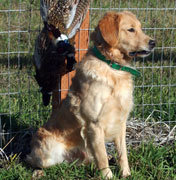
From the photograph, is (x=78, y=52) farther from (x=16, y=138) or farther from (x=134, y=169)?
(x=134, y=169)

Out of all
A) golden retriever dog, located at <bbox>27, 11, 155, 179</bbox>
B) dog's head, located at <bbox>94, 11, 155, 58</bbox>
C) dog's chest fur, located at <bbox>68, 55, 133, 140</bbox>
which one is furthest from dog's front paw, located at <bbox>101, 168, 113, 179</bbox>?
dog's head, located at <bbox>94, 11, 155, 58</bbox>

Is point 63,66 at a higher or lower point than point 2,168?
higher

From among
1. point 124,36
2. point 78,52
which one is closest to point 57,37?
point 78,52

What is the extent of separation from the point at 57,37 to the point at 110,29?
55cm

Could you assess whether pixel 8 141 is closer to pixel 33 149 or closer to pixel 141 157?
pixel 33 149

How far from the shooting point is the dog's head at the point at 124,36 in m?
2.95

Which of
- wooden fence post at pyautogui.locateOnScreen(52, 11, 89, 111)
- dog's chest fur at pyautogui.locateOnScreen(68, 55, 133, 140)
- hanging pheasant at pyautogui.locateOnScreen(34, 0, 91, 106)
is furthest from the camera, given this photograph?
wooden fence post at pyautogui.locateOnScreen(52, 11, 89, 111)

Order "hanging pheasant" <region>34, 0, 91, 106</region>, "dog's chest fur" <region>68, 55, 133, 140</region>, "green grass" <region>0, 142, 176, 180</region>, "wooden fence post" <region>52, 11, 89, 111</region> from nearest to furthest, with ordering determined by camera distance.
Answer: "dog's chest fur" <region>68, 55, 133, 140</region>
"green grass" <region>0, 142, 176, 180</region>
"hanging pheasant" <region>34, 0, 91, 106</region>
"wooden fence post" <region>52, 11, 89, 111</region>

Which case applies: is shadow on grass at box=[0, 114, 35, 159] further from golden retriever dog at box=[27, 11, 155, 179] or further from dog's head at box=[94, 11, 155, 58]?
dog's head at box=[94, 11, 155, 58]

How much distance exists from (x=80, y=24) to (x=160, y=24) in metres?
3.30

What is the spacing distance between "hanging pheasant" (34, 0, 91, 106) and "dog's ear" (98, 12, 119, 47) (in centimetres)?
44

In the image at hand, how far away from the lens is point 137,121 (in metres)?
4.07

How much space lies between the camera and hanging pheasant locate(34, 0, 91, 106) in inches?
127

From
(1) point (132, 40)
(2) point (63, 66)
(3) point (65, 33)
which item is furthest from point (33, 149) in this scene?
(1) point (132, 40)
